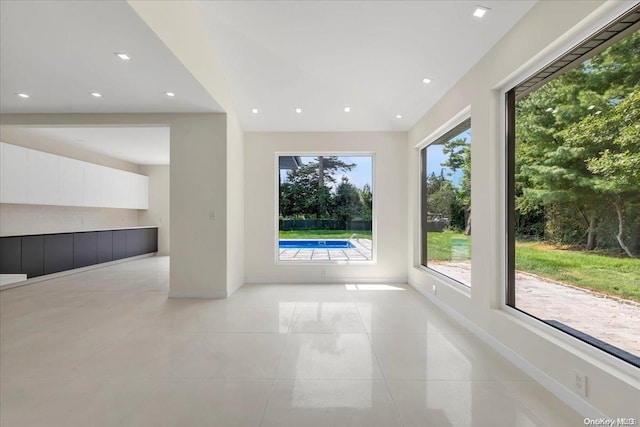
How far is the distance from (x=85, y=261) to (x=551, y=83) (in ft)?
28.9

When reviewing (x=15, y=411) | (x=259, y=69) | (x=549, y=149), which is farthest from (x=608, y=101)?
(x=15, y=411)

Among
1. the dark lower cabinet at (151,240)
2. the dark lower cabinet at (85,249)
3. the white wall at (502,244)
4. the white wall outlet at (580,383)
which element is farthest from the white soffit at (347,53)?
the dark lower cabinet at (151,240)

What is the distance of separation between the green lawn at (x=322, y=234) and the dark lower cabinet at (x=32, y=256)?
14.9 ft

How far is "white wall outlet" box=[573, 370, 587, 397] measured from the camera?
2.07 meters

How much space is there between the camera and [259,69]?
15.3 feet

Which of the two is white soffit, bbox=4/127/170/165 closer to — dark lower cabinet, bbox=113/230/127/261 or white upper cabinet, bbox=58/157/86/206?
white upper cabinet, bbox=58/157/86/206

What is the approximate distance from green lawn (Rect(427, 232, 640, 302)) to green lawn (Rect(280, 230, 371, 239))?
3568 millimetres

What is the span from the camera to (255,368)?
2.75 metres

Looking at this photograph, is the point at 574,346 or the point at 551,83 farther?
the point at 551,83

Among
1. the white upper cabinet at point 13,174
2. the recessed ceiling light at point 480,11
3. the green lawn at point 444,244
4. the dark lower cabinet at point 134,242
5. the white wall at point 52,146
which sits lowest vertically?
the dark lower cabinet at point 134,242

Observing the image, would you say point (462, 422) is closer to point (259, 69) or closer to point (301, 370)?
point (301, 370)

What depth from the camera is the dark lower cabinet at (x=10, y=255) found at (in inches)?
218

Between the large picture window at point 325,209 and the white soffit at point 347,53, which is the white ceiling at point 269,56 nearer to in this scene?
the white soffit at point 347,53

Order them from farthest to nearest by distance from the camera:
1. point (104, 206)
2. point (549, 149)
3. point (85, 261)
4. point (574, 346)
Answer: point (104, 206), point (85, 261), point (549, 149), point (574, 346)
